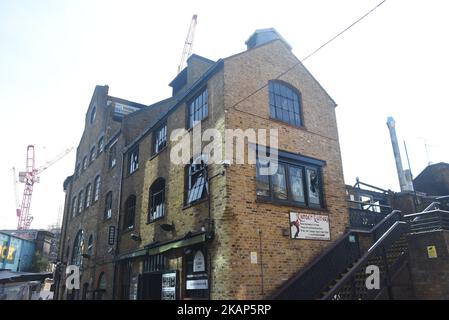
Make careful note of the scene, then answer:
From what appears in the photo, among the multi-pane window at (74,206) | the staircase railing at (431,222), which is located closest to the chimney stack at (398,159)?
the staircase railing at (431,222)

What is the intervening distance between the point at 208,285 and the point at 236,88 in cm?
616

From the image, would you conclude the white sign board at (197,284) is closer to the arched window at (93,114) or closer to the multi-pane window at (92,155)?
the multi-pane window at (92,155)

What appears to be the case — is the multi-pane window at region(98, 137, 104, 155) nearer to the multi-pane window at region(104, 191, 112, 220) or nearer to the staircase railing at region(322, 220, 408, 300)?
the multi-pane window at region(104, 191, 112, 220)

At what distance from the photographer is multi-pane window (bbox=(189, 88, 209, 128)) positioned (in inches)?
475

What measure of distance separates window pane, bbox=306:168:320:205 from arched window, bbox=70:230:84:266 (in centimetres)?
1563

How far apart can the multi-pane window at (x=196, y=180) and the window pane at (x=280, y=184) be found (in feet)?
7.17

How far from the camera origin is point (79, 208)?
78.6 feet

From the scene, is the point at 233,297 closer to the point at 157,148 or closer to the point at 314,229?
the point at 314,229

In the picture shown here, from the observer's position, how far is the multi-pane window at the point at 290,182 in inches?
412

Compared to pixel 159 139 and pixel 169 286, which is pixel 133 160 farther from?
pixel 169 286

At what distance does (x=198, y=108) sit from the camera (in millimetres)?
12602

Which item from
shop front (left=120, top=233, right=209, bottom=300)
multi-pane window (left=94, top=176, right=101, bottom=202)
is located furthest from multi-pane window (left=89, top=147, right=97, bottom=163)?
shop front (left=120, top=233, right=209, bottom=300)
